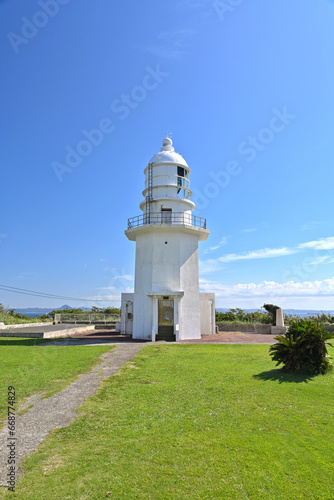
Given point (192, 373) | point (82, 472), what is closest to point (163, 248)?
point (192, 373)

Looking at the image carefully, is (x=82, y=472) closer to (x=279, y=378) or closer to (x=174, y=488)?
(x=174, y=488)

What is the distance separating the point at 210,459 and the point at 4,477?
2777 mm

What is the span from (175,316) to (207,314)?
192 inches

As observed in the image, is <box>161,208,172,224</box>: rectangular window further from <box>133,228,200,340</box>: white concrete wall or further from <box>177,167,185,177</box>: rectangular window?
<box>177,167,185,177</box>: rectangular window

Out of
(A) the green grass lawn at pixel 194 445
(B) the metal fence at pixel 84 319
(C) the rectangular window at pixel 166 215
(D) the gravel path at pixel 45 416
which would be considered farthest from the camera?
(B) the metal fence at pixel 84 319

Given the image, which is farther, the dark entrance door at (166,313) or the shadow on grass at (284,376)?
the dark entrance door at (166,313)

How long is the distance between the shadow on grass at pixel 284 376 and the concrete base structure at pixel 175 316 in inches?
452

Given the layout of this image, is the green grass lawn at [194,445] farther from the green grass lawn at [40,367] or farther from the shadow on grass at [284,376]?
the green grass lawn at [40,367]

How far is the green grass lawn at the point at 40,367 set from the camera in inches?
323

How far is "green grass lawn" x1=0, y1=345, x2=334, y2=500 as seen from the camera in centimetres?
388

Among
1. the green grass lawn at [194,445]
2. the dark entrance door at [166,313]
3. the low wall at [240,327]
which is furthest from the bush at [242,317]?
the green grass lawn at [194,445]

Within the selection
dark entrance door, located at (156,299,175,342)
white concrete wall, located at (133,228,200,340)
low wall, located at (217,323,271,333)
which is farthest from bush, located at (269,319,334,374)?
low wall, located at (217,323,271,333)

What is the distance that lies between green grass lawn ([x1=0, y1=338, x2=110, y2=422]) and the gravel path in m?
0.38

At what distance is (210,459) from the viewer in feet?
14.8
